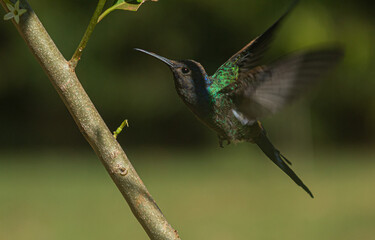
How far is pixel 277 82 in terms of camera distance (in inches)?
54.7

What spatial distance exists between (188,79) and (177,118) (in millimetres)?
13092

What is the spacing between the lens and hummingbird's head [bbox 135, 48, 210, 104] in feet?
4.77

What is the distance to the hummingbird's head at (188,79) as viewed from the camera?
4.77 ft

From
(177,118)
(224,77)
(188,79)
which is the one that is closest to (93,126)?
(188,79)

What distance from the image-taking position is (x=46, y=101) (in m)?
14.1

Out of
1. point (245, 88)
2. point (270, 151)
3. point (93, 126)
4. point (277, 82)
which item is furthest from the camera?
point (270, 151)

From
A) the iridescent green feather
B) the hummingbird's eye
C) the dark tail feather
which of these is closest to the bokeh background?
the dark tail feather

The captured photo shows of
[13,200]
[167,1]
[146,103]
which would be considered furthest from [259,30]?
[13,200]

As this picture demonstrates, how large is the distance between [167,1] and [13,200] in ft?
21.0

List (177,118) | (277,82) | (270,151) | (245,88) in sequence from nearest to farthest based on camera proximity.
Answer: (277,82)
(245,88)
(270,151)
(177,118)

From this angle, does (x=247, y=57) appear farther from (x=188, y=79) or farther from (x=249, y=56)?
(x=188, y=79)

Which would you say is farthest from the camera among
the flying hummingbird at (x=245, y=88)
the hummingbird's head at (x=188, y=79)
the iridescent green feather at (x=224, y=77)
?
the iridescent green feather at (x=224, y=77)

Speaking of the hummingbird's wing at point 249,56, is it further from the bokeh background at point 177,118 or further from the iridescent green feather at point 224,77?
the bokeh background at point 177,118

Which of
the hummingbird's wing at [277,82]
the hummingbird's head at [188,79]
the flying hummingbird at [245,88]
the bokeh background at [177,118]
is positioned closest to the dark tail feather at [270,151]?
the flying hummingbird at [245,88]
